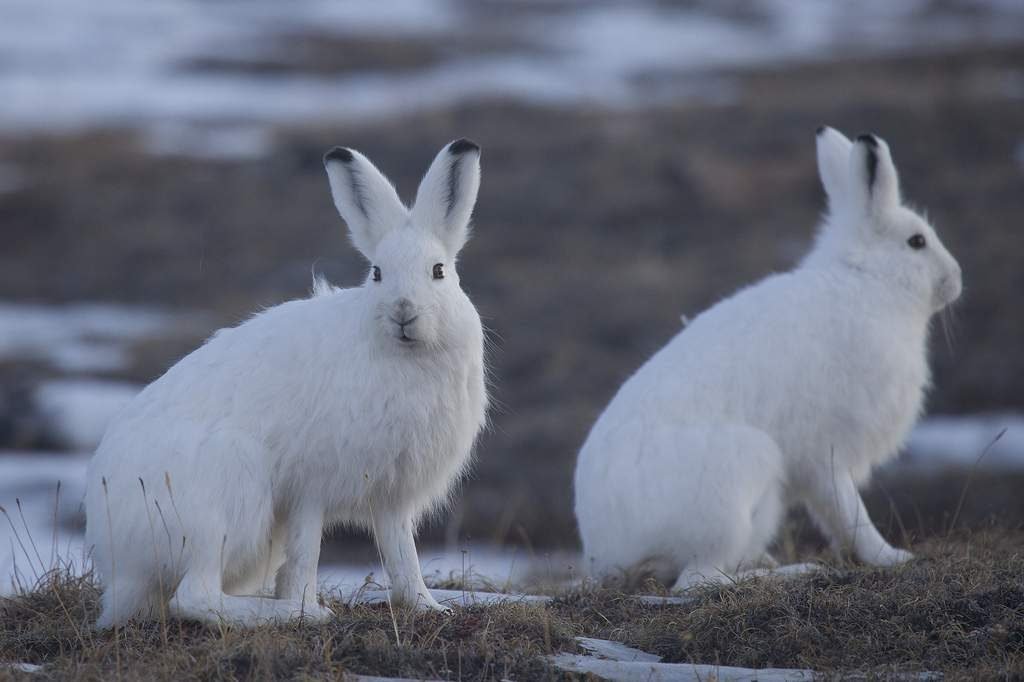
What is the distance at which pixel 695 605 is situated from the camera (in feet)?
16.8

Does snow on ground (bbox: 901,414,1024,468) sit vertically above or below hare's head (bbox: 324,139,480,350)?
below

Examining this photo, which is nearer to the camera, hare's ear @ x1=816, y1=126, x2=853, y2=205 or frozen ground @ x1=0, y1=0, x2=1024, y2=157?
hare's ear @ x1=816, y1=126, x2=853, y2=205

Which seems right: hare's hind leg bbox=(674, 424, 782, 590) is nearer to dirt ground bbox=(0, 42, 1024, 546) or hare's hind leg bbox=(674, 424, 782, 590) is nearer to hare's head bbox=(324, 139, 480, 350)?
hare's head bbox=(324, 139, 480, 350)

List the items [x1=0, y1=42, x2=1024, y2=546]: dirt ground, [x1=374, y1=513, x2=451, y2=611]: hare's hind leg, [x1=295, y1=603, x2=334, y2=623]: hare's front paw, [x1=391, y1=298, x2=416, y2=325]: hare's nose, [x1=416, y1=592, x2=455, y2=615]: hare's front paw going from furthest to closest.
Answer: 1. [x1=0, y1=42, x2=1024, y2=546]: dirt ground
2. [x1=374, y1=513, x2=451, y2=611]: hare's hind leg
3. [x1=416, y1=592, x2=455, y2=615]: hare's front paw
4. [x1=391, y1=298, x2=416, y2=325]: hare's nose
5. [x1=295, y1=603, x2=334, y2=623]: hare's front paw

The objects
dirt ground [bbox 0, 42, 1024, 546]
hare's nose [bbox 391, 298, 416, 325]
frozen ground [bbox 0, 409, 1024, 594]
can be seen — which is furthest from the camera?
dirt ground [bbox 0, 42, 1024, 546]

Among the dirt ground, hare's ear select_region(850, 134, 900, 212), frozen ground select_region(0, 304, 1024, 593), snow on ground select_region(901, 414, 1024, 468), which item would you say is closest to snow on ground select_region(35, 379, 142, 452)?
frozen ground select_region(0, 304, 1024, 593)

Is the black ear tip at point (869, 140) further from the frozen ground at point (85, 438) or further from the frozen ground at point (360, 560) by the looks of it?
the frozen ground at point (360, 560)

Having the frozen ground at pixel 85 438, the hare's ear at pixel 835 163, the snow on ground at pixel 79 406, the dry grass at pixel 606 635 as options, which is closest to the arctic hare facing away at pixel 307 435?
the dry grass at pixel 606 635

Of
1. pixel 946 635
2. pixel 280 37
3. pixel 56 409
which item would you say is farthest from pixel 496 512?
pixel 280 37

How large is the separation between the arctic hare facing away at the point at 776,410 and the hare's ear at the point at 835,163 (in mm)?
160

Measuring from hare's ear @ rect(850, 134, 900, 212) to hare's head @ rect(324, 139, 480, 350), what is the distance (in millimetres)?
2652

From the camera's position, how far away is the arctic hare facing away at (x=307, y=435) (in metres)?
4.73

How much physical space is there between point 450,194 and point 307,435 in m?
1.13

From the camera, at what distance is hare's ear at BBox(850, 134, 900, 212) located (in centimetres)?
685
